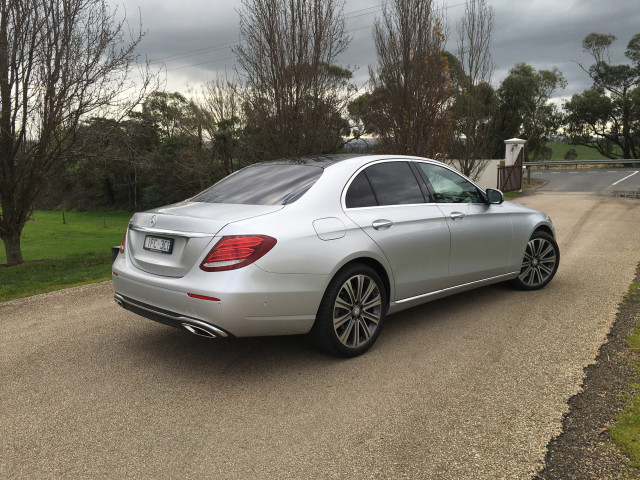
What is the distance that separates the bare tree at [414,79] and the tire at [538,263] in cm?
811

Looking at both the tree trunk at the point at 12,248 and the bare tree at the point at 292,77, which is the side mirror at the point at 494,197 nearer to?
the bare tree at the point at 292,77

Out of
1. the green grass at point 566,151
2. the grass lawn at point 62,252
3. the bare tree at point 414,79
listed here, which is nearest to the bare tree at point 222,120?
the grass lawn at point 62,252

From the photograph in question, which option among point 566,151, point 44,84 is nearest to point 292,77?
point 44,84

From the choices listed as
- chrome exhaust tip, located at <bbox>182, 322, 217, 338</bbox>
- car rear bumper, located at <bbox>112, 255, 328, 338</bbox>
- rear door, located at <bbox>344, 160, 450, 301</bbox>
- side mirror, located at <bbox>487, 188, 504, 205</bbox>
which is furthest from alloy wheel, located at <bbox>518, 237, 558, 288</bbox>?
chrome exhaust tip, located at <bbox>182, 322, 217, 338</bbox>

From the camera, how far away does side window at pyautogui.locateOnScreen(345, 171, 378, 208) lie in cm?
422

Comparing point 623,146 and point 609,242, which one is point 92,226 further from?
point 623,146

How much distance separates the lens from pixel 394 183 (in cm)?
470

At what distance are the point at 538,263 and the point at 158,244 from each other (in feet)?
14.7

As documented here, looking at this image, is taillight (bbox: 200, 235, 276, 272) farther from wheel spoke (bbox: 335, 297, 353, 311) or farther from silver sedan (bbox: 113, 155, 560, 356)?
wheel spoke (bbox: 335, 297, 353, 311)

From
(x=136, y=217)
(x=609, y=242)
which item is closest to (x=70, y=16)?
(x=136, y=217)

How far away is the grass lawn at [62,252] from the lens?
25.9ft

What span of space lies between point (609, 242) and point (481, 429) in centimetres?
817

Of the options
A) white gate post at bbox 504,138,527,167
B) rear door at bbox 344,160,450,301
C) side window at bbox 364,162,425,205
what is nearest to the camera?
rear door at bbox 344,160,450,301

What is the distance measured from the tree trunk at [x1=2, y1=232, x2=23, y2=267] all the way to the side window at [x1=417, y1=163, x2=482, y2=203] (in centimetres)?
1044
